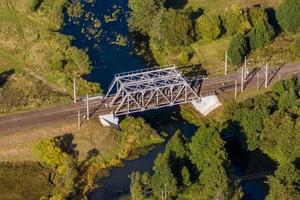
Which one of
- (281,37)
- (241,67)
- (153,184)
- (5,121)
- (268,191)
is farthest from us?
(281,37)

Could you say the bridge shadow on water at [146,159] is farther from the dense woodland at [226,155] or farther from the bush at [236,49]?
the bush at [236,49]

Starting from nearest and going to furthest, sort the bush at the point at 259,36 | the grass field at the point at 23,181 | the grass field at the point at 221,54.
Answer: the grass field at the point at 23,181 < the grass field at the point at 221,54 < the bush at the point at 259,36

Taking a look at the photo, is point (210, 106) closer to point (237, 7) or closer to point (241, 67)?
point (241, 67)

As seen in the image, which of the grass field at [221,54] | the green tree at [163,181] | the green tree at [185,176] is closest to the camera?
the green tree at [163,181]

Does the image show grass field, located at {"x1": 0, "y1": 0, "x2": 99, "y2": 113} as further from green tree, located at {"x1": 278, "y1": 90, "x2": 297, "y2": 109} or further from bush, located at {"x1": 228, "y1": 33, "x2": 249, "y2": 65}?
green tree, located at {"x1": 278, "y1": 90, "x2": 297, "y2": 109}

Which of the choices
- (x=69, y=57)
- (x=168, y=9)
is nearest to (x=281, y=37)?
(x=168, y=9)

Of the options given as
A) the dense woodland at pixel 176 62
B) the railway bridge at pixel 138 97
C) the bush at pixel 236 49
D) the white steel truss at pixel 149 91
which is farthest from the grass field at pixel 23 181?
the bush at pixel 236 49
